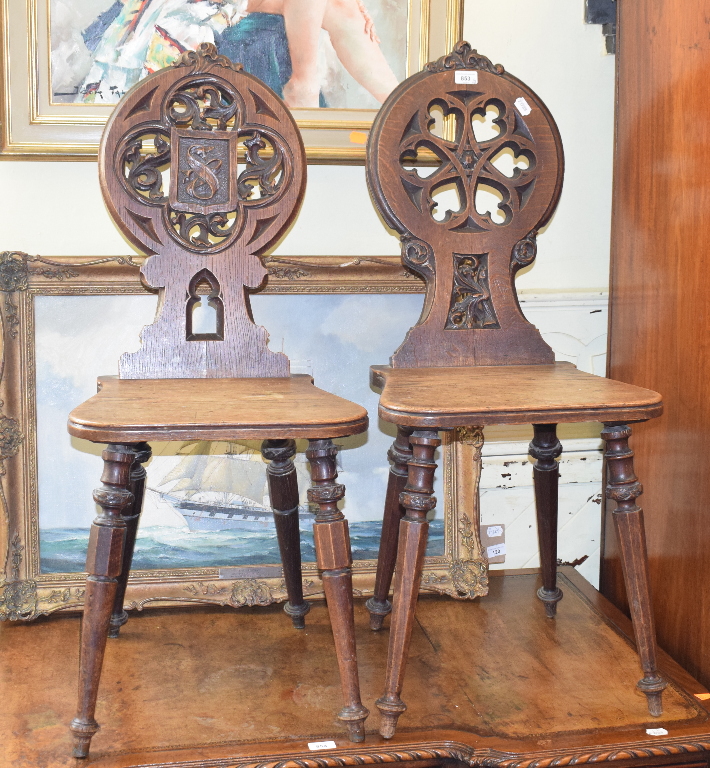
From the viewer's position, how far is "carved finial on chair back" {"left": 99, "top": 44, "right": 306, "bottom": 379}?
174 centimetres

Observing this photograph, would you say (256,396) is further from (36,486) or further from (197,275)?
(36,486)

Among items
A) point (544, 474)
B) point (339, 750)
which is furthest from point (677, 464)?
point (339, 750)

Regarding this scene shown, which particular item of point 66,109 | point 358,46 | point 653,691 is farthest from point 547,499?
point 66,109

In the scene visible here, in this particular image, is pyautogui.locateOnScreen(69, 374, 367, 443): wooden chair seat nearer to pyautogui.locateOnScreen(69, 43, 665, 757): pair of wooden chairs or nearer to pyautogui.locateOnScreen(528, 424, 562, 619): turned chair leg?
pyautogui.locateOnScreen(69, 43, 665, 757): pair of wooden chairs

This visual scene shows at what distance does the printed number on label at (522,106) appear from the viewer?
1852 millimetres

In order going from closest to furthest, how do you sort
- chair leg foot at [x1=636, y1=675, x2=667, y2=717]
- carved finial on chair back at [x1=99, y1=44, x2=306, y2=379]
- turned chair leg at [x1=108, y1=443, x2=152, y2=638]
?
chair leg foot at [x1=636, y1=675, x2=667, y2=717] < turned chair leg at [x1=108, y1=443, x2=152, y2=638] < carved finial on chair back at [x1=99, y1=44, x2=306, y2=379]

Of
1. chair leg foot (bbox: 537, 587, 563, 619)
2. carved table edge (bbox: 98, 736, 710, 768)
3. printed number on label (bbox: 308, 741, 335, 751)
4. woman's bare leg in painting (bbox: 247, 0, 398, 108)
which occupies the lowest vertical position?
carved table edge (bbox: 98, 736, 710, 768)

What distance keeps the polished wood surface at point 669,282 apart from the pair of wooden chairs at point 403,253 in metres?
0.22

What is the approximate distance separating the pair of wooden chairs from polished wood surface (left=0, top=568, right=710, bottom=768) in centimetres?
7

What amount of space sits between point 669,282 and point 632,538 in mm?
621

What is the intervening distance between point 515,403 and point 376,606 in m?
0.69

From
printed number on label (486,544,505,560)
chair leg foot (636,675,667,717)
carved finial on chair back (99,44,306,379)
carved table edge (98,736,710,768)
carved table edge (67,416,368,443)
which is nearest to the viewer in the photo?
carved table edge (67,416,368,443)

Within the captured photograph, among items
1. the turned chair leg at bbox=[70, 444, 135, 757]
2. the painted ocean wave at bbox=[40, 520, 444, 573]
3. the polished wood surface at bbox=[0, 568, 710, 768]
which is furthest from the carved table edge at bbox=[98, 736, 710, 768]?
the painted ocean wave at bbox=[40, 520, 444, 573]

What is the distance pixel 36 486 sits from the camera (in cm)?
192
